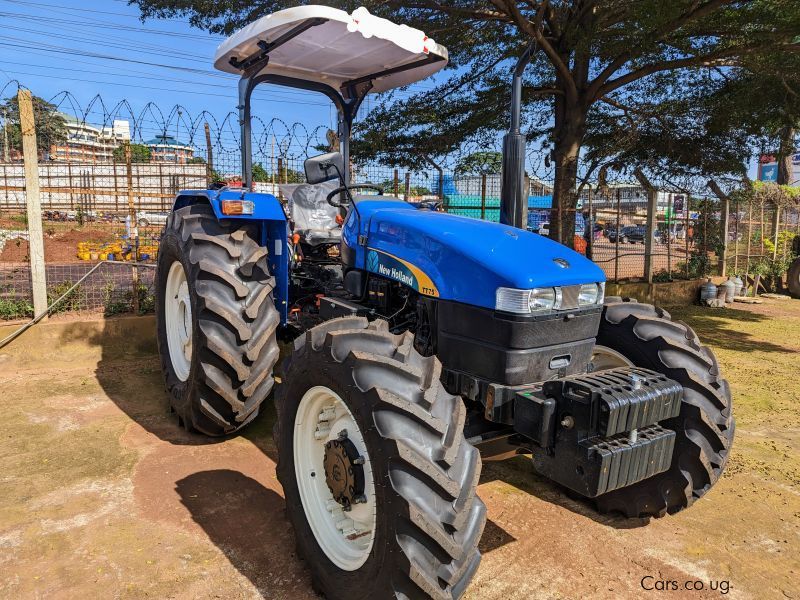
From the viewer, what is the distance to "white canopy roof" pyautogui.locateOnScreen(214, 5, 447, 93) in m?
3.22

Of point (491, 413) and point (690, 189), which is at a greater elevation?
point (690, 189)

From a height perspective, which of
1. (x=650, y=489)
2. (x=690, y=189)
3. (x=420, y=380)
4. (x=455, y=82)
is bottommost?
(x=650, y=489)

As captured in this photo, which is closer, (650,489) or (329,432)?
(329,432)

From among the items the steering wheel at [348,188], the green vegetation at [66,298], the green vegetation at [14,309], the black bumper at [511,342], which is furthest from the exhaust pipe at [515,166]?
the green vegetation at [14,309]

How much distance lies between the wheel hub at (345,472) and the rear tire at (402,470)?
0.04m

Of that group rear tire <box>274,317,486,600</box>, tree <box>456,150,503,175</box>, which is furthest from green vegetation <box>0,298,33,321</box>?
tree <box>456,150,503,175</box>

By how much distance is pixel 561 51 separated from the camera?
8.47 m

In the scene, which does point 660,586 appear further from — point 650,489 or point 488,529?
point 488,529

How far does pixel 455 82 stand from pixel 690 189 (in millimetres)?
4568

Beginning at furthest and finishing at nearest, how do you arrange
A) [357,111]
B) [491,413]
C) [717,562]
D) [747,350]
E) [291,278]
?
[747,350]
[357,111]
[291,278]
[717,562]
[491,413]

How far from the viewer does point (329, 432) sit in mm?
2578

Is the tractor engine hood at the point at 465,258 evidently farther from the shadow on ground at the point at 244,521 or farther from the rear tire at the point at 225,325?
the shadow on ground at the point at 244,521

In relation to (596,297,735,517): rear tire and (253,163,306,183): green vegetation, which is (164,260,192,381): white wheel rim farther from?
(253,163,306,183): green vegetation

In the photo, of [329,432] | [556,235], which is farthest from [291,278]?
[556,235]
